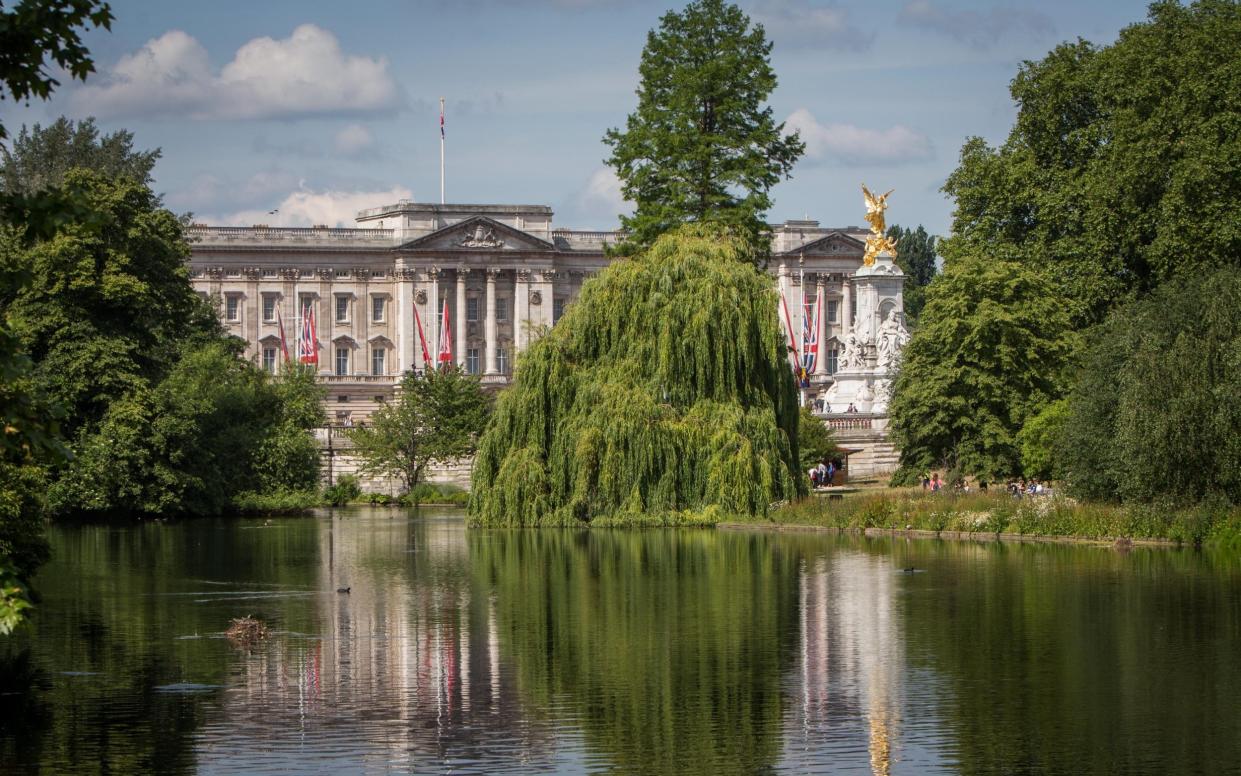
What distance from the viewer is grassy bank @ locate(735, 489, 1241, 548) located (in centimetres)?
3694

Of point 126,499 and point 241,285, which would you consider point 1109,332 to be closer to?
point 126,499

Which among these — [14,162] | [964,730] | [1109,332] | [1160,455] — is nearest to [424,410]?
[14,162]

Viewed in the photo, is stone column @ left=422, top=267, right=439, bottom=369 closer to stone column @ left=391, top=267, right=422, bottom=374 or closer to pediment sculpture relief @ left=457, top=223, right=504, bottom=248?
stone column @ left=391, top=267, right=422, bottom=374

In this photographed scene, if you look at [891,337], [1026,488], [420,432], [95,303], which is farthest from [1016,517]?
[420,432]

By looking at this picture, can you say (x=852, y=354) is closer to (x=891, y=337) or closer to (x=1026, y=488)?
(x=891, y=337)

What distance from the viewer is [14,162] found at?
3093 inches

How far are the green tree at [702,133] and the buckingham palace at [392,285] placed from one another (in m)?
63.5

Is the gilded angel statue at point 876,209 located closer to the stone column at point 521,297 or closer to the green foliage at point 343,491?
the green foliage at point 343,491

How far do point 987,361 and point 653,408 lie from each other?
12.6 metres

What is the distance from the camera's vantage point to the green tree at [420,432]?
3044 inches

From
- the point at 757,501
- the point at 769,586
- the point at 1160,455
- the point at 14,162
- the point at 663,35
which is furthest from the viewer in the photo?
the point at 14,162

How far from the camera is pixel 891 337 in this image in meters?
74.2

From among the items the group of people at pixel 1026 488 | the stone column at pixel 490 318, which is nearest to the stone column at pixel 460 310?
the stone column at pixel 490 318

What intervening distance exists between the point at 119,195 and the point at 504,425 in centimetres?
1686
